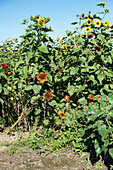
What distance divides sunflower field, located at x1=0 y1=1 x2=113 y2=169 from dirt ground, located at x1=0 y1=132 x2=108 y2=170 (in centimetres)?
12

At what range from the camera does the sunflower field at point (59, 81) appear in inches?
102

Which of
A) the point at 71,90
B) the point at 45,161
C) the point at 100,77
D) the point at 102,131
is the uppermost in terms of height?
the point at 100,77

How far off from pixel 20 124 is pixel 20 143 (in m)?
0.54

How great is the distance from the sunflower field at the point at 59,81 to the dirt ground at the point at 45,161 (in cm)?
12

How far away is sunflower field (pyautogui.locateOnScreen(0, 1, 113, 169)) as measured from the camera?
8.53 ft

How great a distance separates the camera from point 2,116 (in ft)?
11.6

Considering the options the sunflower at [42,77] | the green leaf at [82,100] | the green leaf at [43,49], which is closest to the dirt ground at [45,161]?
the green leaf at [82,100]

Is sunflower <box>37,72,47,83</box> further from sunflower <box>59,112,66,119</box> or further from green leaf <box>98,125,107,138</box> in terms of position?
green leaf <box>98,125,107,138</box>

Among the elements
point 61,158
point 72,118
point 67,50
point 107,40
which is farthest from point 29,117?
point 107,40

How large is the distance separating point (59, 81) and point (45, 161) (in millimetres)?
1113

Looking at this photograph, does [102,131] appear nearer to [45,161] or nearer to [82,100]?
[45,161]

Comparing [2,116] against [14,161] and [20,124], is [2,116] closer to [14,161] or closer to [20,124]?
[20,124]

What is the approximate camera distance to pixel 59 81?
9.85 ft

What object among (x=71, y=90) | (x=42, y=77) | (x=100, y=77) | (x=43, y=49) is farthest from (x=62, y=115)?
(x=43, y=49)
